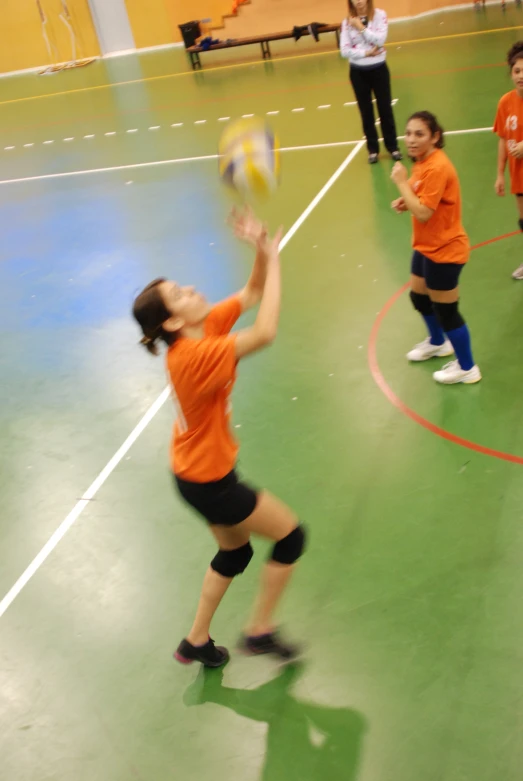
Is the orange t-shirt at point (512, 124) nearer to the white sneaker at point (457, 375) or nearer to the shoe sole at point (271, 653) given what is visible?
the white sneaker at point (457, 375)

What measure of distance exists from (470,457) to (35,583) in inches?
104

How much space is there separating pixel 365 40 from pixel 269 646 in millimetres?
7598

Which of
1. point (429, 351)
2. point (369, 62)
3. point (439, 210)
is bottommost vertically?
point (429, 351)

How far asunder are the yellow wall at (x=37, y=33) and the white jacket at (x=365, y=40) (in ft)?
46.8

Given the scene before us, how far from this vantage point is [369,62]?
8.83 metres

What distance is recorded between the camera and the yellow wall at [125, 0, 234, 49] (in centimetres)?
1888

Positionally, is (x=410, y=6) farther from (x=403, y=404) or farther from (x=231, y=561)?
(x=231, y=561)

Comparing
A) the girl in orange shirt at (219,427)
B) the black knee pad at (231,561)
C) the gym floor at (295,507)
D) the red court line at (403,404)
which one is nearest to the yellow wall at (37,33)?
the gym floor at (295,507)

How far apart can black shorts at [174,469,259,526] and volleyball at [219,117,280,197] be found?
152cm

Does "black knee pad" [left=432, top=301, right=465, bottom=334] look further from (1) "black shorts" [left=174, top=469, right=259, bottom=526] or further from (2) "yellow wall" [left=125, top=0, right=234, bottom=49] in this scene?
(2) "yellow wall" [left=125, top=0, right=234, bottom=49]

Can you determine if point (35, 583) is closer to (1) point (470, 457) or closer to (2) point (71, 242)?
(1) point (470, 457)

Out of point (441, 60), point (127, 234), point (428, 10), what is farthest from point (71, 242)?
point (428, 10)

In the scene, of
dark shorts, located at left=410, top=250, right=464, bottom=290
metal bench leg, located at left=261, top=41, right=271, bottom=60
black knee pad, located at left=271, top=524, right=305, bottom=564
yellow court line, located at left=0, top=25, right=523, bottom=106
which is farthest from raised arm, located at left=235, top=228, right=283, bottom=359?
metal bench leg, located at left=261, top=41, right=271, bottom=60

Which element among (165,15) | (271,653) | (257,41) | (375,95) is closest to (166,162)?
(375,95)
